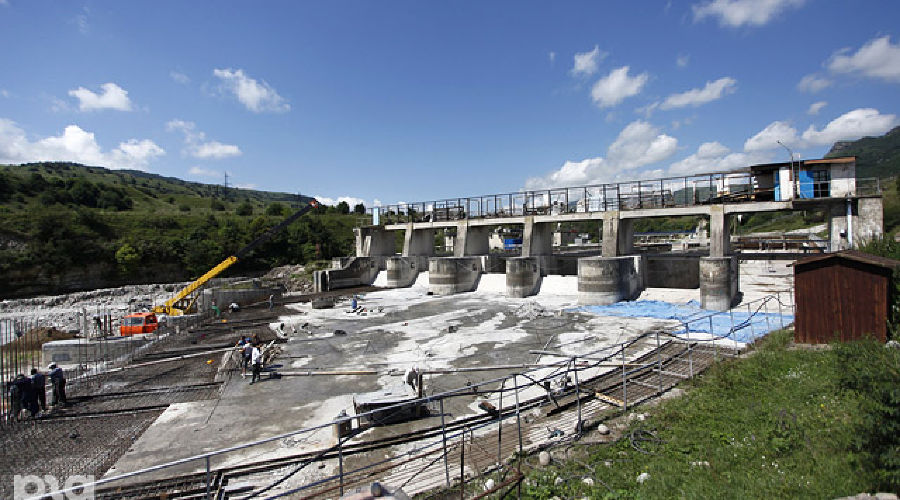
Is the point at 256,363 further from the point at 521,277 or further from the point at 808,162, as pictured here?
the point at 808,162

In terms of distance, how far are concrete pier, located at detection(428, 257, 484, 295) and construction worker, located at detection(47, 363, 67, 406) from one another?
21813mm

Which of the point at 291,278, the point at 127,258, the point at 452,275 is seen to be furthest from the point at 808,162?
the point at 127,258

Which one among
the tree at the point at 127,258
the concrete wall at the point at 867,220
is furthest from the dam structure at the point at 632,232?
the tree at the point at 127,258

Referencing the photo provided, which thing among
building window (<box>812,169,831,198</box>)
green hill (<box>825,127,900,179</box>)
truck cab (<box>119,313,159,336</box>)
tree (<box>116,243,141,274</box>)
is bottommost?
truck cab (<box>119,313,159,336</box>)

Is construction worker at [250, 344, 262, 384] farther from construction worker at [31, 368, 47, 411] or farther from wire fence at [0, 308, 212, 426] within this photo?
wire fence at [0, 308, 212, 426]

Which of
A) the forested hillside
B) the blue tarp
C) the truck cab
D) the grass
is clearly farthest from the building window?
the forested hillside

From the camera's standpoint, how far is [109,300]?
42844 millimetres

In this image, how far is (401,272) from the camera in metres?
36.6

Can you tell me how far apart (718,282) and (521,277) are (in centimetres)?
1120

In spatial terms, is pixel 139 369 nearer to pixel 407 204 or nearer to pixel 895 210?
pixel 407 204

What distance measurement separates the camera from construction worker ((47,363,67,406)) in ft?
39.6

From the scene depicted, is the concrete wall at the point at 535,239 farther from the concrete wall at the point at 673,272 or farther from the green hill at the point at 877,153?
the green hill at the point at 877,153

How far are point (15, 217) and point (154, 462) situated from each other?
59403 mm

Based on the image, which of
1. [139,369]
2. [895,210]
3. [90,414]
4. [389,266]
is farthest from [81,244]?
[895,210]
